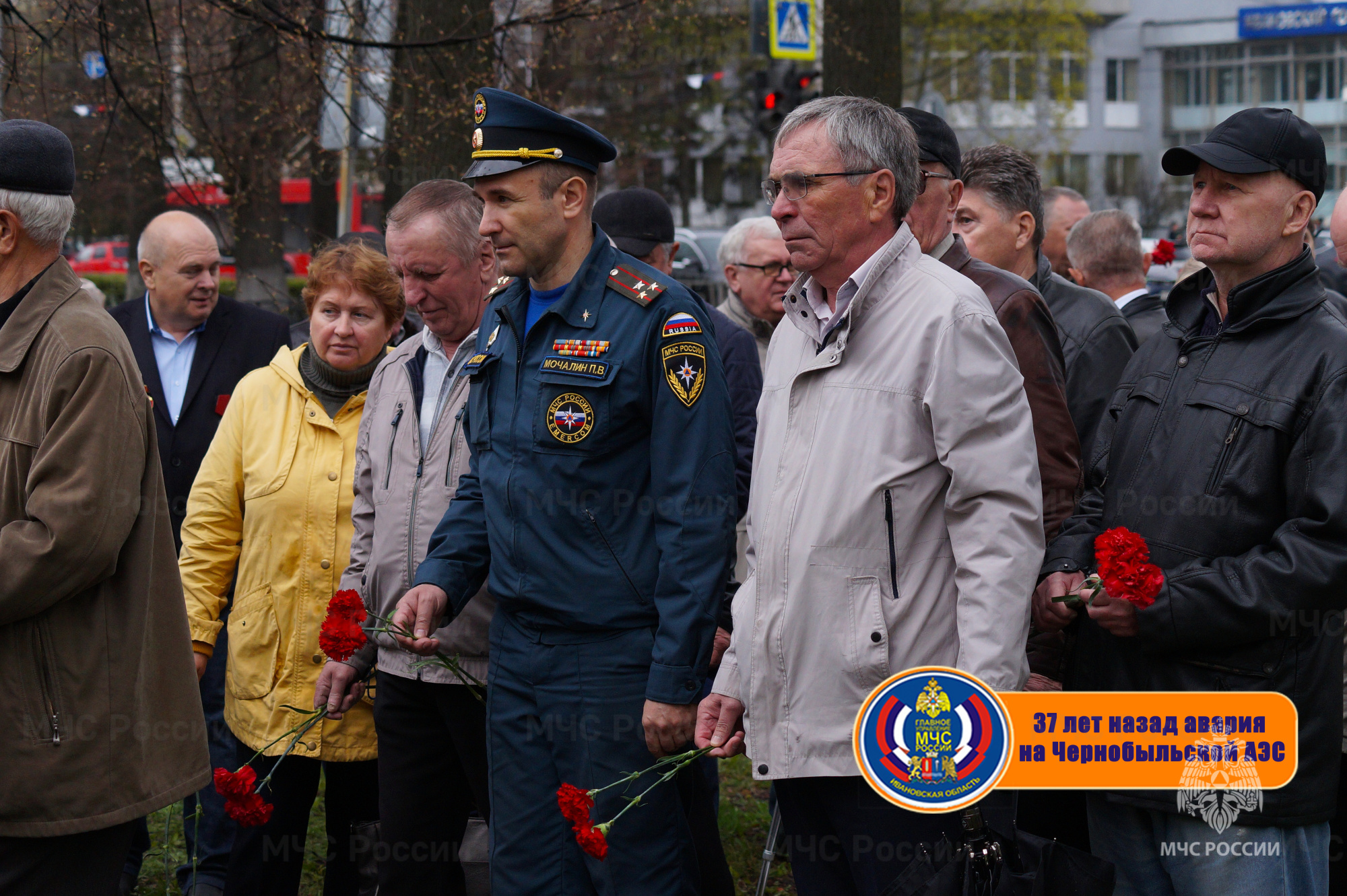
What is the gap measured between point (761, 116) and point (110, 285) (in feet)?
47.9

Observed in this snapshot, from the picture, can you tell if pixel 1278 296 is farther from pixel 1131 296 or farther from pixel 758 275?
pixel 758 275

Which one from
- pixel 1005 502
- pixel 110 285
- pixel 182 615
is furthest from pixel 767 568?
pixel 110 285

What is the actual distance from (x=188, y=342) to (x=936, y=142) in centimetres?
358

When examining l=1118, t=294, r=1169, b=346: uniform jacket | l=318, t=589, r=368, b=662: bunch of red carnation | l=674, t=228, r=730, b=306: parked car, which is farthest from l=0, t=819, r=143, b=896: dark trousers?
l=674, t=228, r=730, b=306: parked car

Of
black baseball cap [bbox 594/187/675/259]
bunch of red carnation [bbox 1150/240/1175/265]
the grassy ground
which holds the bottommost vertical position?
the grassy ground

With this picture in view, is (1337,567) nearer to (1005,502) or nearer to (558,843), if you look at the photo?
(1005,502)

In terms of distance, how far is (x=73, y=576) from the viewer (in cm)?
272

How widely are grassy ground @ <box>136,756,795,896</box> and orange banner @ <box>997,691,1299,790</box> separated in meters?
1.94

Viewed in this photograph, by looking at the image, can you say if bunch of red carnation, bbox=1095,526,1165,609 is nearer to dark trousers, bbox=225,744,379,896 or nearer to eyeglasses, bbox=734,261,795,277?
dark trousers, bbox=225,744,379,896

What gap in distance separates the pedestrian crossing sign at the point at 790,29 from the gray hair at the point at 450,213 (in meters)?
7.58

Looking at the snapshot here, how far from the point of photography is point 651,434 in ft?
10.5

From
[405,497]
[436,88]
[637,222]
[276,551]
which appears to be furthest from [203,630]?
[436,88]

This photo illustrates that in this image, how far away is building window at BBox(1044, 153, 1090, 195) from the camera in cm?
4062

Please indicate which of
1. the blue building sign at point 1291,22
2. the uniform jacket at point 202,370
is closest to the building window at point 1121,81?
the blue building sign at point 1291,22
